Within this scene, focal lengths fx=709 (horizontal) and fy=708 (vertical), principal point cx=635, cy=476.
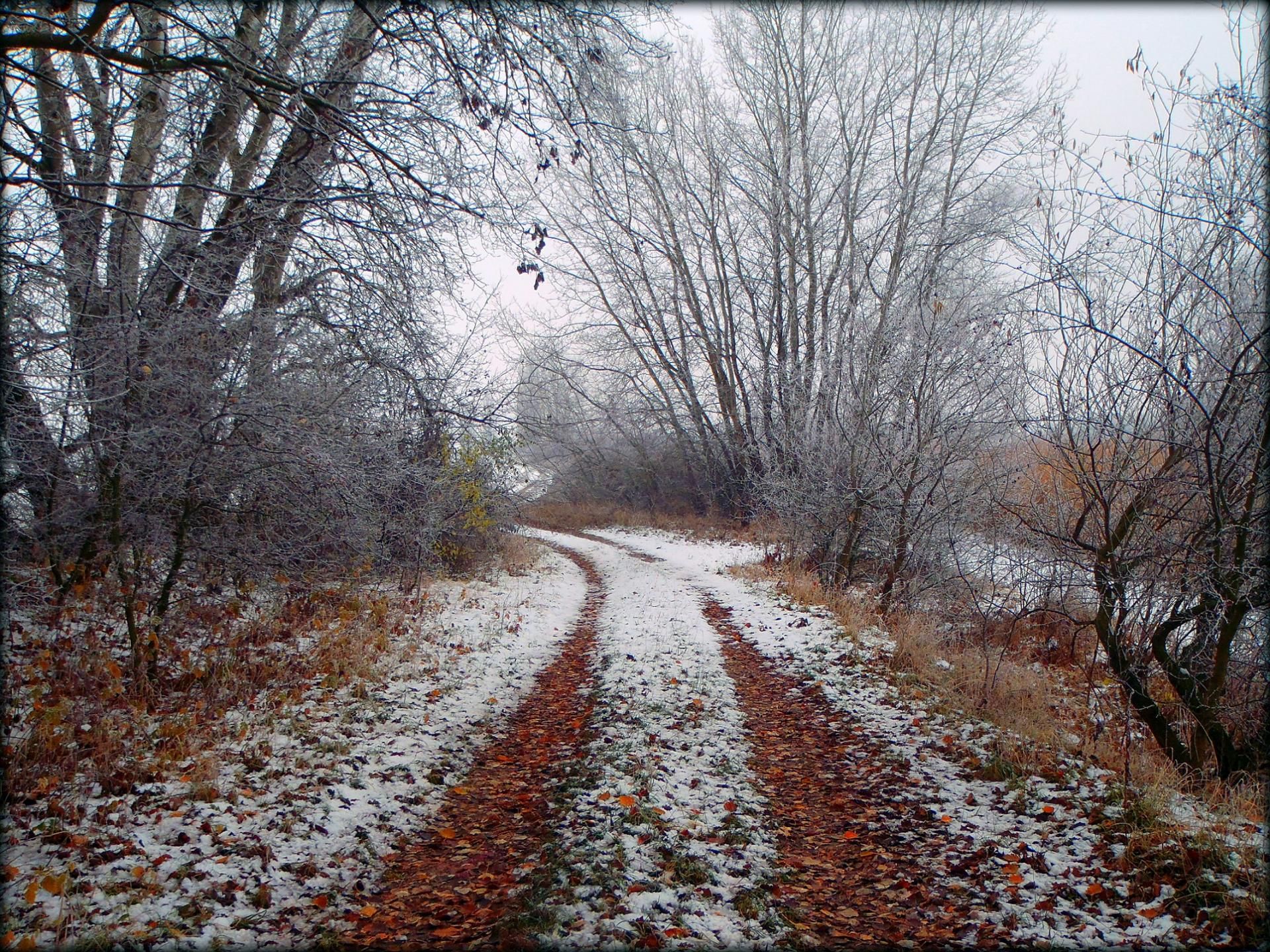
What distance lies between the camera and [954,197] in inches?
676

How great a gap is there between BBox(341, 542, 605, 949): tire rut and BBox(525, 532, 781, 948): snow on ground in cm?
24

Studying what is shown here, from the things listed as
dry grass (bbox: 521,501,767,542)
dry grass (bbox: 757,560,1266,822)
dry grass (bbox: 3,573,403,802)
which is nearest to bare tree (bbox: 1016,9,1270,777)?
dry grass (bbox: 757,560,1266,822)

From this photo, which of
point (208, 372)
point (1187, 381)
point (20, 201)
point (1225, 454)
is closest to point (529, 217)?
point (208, 372)

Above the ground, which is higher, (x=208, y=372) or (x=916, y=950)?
(x=208, y=372)

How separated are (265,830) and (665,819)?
237 centimetres

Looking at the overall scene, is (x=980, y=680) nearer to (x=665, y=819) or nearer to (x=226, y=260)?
(x=665, y=819)

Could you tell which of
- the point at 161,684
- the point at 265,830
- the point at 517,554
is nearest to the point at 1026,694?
the point at 265,830

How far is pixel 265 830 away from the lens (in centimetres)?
413

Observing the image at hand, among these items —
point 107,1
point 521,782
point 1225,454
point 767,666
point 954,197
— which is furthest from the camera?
point 954,197

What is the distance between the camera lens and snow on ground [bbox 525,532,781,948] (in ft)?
11.4

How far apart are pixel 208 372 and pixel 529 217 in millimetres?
2872

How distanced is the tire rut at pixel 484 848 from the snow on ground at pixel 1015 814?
2.47 m

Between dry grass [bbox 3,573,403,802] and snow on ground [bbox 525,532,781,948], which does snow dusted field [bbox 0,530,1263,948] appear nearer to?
snow on ground [bbox 525,532,781,948]

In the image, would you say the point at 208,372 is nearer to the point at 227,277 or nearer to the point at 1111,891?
the point at 227,277
